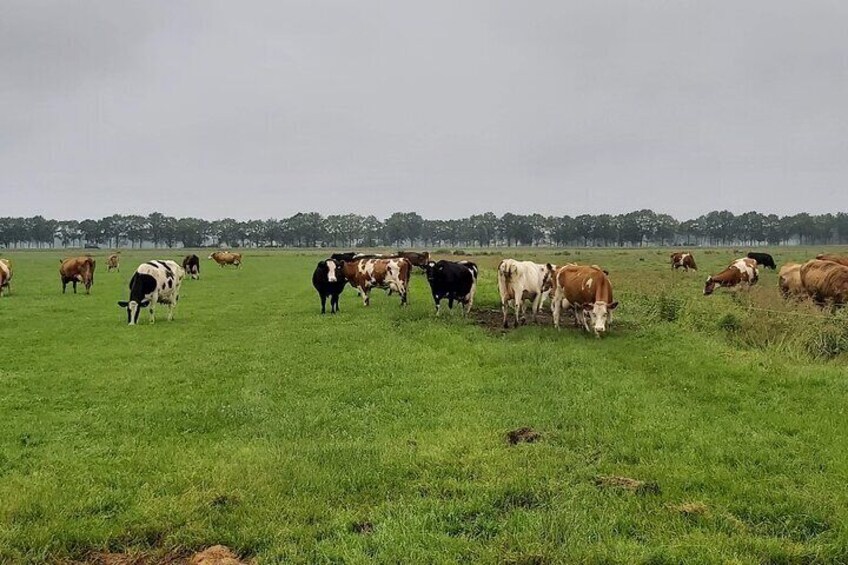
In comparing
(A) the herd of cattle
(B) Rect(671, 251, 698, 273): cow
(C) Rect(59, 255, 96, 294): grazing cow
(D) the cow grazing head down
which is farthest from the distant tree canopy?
(D) the cow grazing head down

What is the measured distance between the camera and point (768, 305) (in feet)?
57.5

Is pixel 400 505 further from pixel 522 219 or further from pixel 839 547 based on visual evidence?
pixel 522 219

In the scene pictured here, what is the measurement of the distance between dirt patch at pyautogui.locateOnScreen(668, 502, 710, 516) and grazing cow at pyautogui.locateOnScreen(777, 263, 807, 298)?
17169 mm

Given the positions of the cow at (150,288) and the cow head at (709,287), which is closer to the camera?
the cow at (150,288)

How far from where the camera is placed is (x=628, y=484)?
19.2 feet

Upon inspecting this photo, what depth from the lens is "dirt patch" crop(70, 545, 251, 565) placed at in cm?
465

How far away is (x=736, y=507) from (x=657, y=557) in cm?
130

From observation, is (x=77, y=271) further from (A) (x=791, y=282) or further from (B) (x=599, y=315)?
(A) (x=791, y=282)

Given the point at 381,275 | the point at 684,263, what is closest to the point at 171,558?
the point at 381,275

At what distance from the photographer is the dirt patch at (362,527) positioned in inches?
199

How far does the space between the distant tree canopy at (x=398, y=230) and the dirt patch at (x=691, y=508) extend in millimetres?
163344

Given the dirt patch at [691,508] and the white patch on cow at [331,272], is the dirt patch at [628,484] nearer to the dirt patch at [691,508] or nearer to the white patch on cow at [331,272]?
the dirt patch at [691,508]

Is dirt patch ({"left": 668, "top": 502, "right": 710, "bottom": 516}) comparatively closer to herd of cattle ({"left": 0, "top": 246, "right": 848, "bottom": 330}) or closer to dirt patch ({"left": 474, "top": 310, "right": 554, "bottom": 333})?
herd of cattle ({"left": 0, "top": 246, "right": 848, "bottom": 330})

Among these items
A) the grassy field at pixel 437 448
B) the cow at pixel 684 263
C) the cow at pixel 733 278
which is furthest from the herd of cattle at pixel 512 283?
the cow at pixel 684 263
